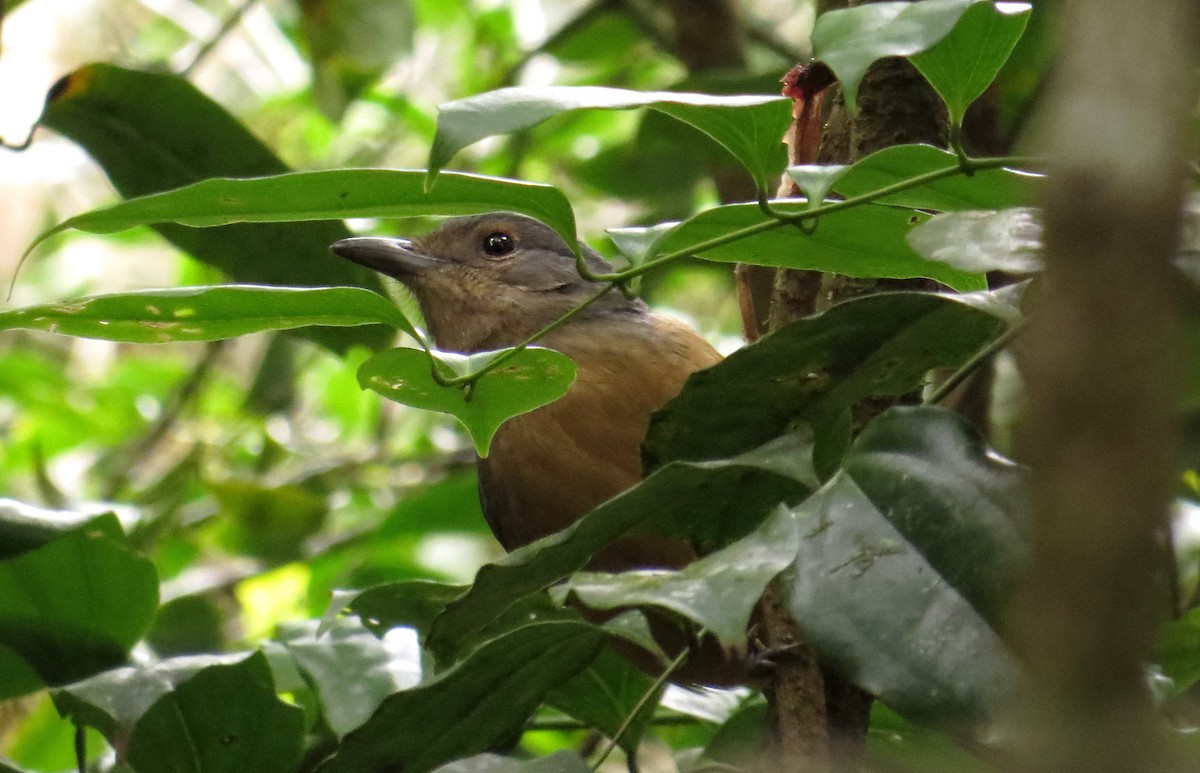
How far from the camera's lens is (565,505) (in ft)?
11.0

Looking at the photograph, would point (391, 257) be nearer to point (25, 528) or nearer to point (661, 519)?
point (25, 528)

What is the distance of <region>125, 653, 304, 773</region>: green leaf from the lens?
7.39 feet

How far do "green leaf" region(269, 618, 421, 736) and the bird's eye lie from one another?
1996 mm

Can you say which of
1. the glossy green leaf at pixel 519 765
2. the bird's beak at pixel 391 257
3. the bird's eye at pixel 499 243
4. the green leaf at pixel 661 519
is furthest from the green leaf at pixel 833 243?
the bird's eye at pixel 499 243

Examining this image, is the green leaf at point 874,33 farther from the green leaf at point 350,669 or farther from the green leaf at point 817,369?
the green leaf at point 350,669

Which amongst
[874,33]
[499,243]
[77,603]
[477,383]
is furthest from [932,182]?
[499,243]

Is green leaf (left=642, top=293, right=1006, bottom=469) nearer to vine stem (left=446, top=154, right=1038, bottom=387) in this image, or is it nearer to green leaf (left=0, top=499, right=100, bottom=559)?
vine stem (left=446, top=154, right=1038, bottom=387)

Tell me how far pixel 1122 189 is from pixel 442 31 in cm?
631

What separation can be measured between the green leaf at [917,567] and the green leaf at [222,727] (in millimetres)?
1087

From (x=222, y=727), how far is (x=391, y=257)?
6.20ft

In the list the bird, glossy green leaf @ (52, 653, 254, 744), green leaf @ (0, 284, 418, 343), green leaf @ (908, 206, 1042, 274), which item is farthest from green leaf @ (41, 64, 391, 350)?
green leaf @ (908, 206, 1042, 274)

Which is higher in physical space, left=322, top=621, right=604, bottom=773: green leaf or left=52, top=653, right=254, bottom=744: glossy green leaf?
left=322, top=621, right=604, bottom=773: green leaf

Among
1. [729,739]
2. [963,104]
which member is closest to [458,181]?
[963,104]

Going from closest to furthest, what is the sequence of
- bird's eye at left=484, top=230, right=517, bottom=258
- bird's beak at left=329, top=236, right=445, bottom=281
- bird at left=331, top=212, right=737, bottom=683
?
bird at left=331, top=212, right=737, bottom=683, bird's beak at left=329, top=236, right=445, bottom=281, bird's eye at left=484, top=230, right=517, bottom=258
